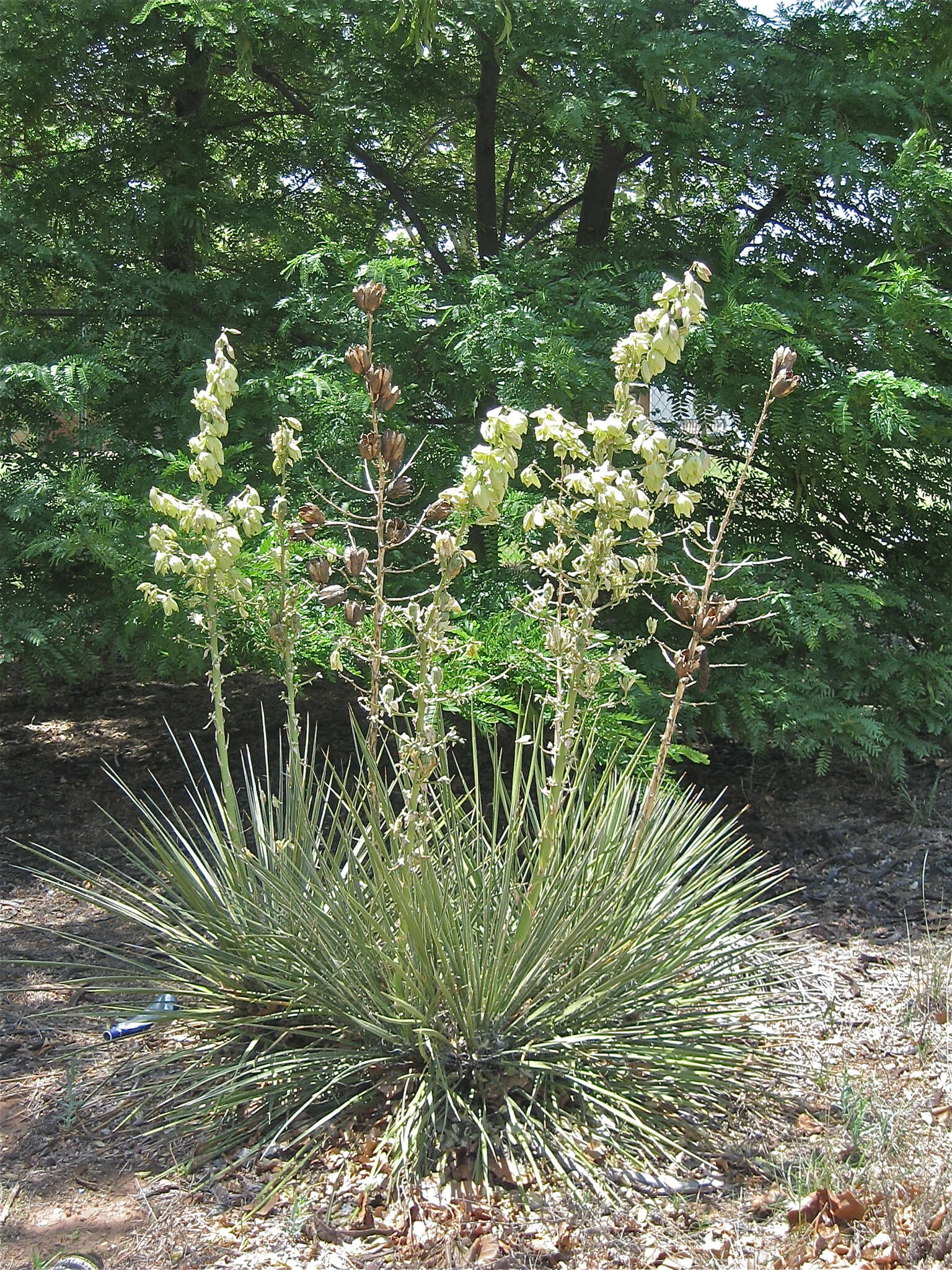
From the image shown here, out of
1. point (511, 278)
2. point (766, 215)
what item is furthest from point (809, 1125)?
point (766, 215)

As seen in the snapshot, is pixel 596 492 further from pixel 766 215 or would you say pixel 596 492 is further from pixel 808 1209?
pixel 766 215

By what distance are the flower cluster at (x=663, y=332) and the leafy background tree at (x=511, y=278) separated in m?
1.77

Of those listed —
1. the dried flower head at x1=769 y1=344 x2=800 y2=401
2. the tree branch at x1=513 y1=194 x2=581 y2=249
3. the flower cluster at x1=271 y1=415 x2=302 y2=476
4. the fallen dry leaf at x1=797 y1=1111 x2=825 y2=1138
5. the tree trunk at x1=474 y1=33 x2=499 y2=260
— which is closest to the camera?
the dried flower head at x1=769 y1=344 x2=800 y2=401

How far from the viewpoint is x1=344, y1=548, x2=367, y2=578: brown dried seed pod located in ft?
7.70

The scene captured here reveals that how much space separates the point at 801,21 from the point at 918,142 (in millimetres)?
1176

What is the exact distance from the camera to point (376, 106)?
5.17 meters

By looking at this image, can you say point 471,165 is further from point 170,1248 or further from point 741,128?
point 170,1248

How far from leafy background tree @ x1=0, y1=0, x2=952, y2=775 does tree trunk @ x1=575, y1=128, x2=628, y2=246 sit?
3 cm

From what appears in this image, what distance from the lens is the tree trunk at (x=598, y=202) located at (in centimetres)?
572

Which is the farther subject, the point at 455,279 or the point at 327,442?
the point at 455,279

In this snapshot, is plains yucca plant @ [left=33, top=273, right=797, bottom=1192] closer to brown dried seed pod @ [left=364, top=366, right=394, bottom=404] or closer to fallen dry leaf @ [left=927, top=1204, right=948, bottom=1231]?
brown dried seed pod @ [left=364, top=366, right=394, bottom=404]

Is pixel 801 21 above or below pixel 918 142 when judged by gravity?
above

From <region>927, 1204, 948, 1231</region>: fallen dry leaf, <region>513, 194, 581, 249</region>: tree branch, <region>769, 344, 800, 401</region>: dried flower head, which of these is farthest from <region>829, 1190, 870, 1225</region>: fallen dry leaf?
<region>513, 194, 581, 249</region>: tree branch

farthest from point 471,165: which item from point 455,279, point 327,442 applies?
point 327,442
